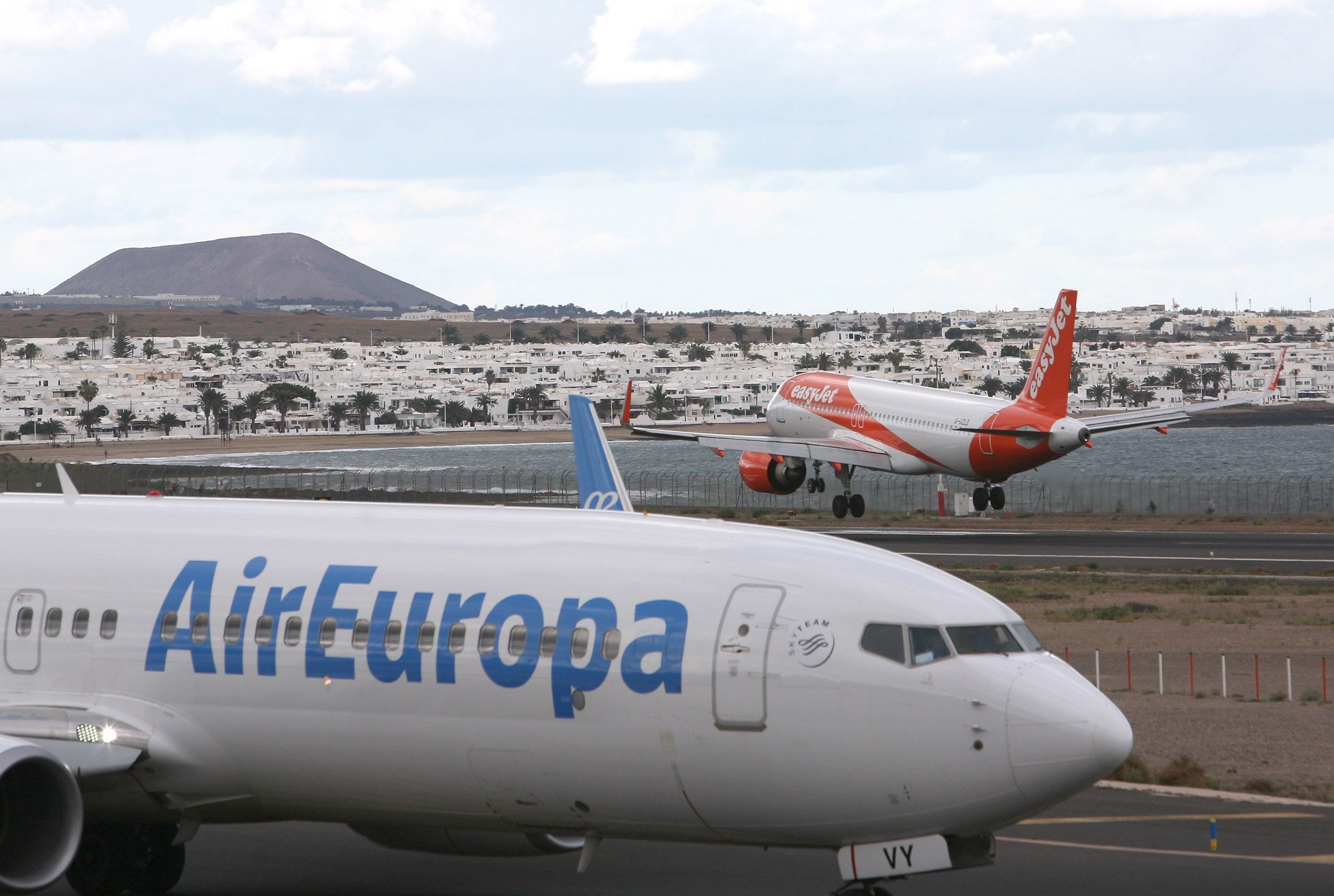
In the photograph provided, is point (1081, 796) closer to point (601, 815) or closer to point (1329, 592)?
point (601, 815)

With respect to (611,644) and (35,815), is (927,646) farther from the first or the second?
(35,815)

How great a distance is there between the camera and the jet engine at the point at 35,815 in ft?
49.7

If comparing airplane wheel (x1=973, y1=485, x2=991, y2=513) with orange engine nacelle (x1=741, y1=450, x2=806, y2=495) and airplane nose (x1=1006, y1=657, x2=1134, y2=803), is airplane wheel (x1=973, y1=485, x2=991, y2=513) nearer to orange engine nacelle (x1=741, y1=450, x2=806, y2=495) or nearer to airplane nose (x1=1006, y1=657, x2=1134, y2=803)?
orange engine nacelle (x1=741, y1=450, x2=806, y2=495)

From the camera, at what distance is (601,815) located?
599 inches

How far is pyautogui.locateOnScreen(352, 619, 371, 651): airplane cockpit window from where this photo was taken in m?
16.1

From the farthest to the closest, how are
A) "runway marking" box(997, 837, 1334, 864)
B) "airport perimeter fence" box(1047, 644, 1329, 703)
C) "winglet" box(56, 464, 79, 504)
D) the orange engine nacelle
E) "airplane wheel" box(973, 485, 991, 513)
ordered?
the orange engine nacelle < "airplane wheel" box(973, 485, 991, 513) < "airport perimeter fence" box(1047, 644, 1329, 703) < "runway marking" box(997, 837, 1334, 864) < "winglet" box(56, 464, 79, 504)

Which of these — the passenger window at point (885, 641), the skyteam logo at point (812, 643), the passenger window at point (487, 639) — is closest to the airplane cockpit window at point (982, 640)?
the passenger window at point (885, 641)

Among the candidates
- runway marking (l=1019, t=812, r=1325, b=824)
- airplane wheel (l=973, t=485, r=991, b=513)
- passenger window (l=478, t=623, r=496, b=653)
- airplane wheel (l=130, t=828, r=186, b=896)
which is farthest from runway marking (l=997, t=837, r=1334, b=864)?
airplane wheel (l=973, t=485, r=991, b=513)

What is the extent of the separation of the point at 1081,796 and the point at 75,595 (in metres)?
15.4

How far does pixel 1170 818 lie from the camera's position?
2292cm

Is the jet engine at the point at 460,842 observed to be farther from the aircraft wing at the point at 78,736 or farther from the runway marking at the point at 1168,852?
the runway marking at the point at 1168,852

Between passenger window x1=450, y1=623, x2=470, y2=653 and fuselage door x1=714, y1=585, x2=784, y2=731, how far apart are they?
2584mm

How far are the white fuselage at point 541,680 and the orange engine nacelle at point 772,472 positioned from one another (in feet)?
200

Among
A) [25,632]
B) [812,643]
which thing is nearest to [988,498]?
[25,632]
